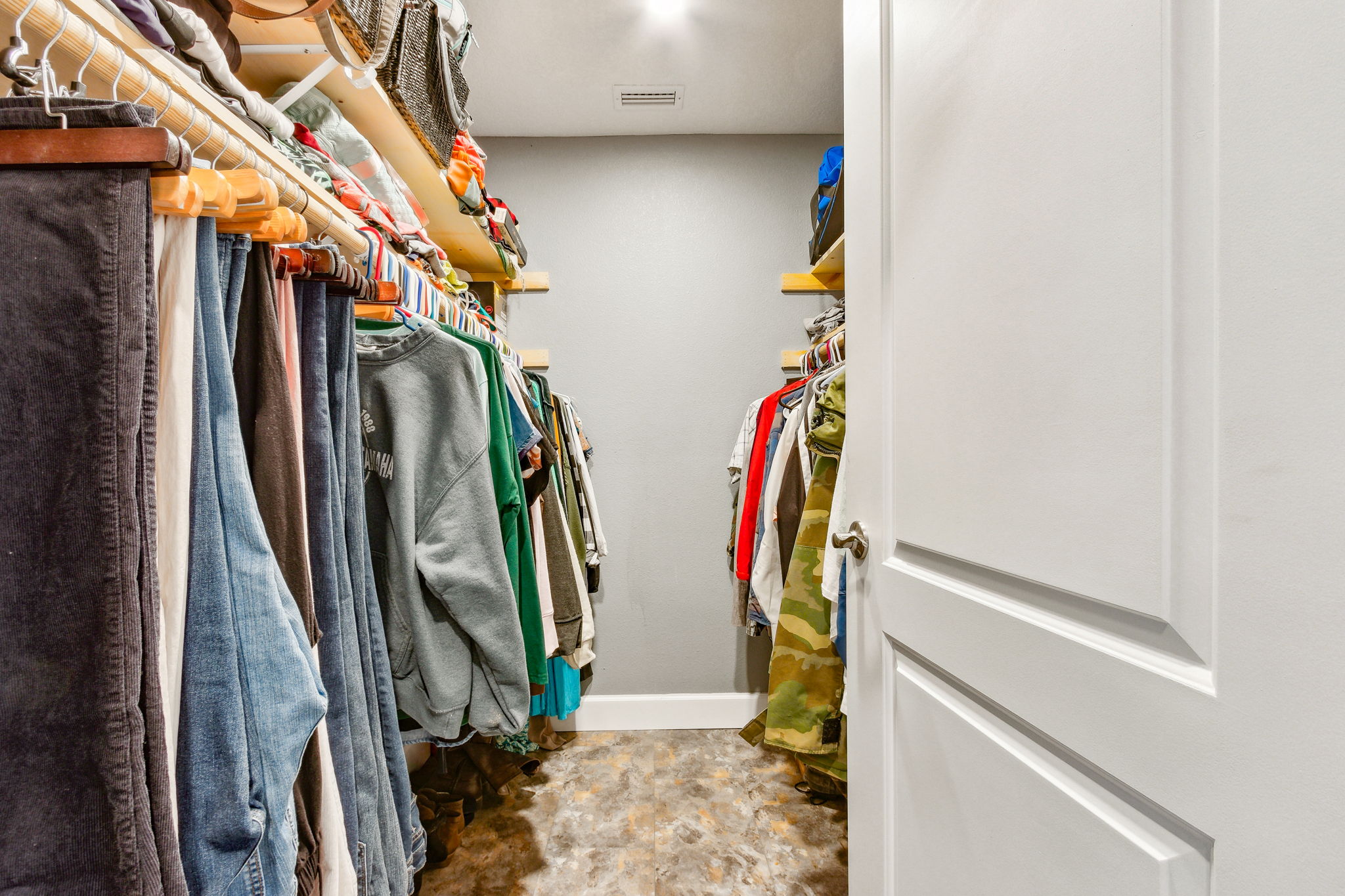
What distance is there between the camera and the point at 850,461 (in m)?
0.98

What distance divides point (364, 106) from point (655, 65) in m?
1.15

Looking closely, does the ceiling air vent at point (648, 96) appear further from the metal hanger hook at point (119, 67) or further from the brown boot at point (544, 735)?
the brown boot at point (544, 735)

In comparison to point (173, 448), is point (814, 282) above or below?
above

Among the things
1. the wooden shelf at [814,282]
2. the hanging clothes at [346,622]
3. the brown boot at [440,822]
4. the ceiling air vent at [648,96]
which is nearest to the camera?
the hanging clothes at [346,622]

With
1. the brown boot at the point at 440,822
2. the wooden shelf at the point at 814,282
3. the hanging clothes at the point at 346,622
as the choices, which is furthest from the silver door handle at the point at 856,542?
the wooden shelf at the point at 814,282

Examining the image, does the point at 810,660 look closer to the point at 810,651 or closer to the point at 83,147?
the point at 810,651

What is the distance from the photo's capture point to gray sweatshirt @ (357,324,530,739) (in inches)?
38.8

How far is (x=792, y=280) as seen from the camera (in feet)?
7.77

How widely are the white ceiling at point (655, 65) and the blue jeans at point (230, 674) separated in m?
1.71

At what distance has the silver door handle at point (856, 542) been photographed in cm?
89

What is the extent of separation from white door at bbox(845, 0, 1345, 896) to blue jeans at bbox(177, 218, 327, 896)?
27.5 inches

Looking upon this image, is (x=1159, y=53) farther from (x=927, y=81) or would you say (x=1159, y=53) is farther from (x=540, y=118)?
(x=540, y=118)

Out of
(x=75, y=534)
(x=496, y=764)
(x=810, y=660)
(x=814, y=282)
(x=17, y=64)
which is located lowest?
(x=496, y=764)

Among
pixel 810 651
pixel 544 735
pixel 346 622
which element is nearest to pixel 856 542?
pixel 810 651
